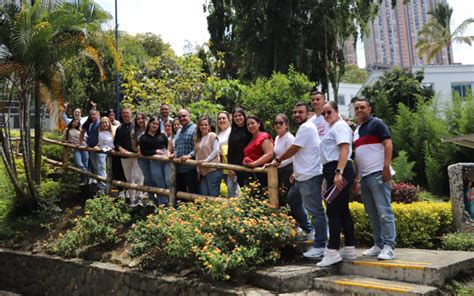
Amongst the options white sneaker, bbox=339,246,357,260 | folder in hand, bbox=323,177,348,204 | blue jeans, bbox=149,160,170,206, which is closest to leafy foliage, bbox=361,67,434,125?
blue jeans, bbox=149,160,170,206

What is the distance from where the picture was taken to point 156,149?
7.96 metres

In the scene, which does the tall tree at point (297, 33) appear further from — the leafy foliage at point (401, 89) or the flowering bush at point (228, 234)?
the flowering bush at point (228, 234)

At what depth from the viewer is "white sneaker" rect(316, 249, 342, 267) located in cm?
525

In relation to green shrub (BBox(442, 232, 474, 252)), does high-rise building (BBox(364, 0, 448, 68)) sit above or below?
above

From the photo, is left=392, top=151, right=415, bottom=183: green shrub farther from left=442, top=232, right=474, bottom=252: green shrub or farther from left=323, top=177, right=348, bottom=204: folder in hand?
left=323, top=177, right=348, bottom=204: folder in hand

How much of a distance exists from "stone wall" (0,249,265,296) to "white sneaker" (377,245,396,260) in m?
1.54

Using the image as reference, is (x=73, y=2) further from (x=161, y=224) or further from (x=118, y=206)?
(x=161, y=224)

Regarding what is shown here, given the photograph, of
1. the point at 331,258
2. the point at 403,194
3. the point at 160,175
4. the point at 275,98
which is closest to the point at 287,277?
the point at 331,258

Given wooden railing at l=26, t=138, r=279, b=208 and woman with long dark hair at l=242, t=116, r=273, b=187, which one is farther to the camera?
woman with long dark hair at l=242, t=116, r=273, b=187

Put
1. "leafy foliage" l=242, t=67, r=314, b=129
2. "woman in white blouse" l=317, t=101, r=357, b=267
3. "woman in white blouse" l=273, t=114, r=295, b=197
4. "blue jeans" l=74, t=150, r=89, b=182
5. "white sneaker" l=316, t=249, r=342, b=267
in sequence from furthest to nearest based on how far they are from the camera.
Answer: "leafy foliage" l=242, t=67, r=314, b=129 < "blue jeans" l=74, t=150, r=89, b=182 < "woman in white blouse" l=273, t=114, r=295, b=197 < "white sneaker" l=316, t=249, r=342, b=267 < "woman in white blouse" l=317, t=101, r=357, b=267

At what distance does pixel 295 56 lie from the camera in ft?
75.8

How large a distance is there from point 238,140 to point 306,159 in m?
1.39

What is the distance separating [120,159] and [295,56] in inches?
612

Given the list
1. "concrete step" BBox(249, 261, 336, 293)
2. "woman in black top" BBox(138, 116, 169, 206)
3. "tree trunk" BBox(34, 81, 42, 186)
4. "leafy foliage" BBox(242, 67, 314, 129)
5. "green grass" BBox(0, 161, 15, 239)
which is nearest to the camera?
"concrete step" BBox(249, 261, 336, 293)
